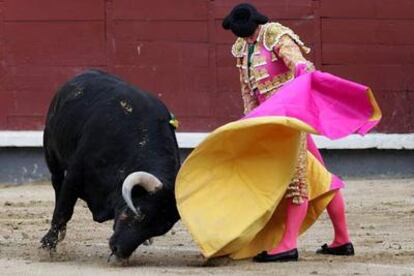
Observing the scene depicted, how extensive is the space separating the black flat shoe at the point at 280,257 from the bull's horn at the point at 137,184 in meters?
0.59

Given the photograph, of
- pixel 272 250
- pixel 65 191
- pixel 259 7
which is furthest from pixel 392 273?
pixel 259 7

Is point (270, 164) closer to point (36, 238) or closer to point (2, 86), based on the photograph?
point (36, 238)

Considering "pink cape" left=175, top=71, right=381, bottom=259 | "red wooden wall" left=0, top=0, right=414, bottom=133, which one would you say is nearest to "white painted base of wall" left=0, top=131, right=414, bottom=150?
"red wooden wall" left=0, top=0, right=414, bottom=133

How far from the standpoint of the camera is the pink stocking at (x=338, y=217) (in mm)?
5727

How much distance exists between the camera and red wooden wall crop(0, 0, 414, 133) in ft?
30.7

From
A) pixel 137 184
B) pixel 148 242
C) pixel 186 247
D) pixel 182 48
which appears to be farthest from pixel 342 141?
pixel 137 184

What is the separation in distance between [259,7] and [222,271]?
4.40 metres

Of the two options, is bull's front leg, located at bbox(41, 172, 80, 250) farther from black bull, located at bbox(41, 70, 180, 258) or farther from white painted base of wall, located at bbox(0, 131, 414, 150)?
white painted base of wall, located at bbox(0, 131, 414, 150)

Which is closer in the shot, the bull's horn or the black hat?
the bull's horn

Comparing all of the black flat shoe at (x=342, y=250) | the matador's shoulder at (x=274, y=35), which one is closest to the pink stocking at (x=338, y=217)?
the black flat shoe at (x=342, y=250)

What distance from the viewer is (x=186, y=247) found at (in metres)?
6.22

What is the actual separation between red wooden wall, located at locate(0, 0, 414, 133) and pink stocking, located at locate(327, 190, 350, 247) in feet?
12.2

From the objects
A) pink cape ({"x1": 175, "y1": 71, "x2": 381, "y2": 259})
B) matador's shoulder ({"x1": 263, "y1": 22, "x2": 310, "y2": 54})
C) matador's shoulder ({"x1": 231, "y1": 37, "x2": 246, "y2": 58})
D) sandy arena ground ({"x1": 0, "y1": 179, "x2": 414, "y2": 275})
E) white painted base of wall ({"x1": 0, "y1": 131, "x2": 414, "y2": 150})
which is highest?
matador's shoulder ({"x1": 263, "y1": 22, "x2": 310, "y2": 54})

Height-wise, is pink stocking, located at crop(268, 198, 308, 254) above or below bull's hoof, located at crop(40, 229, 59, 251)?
above
